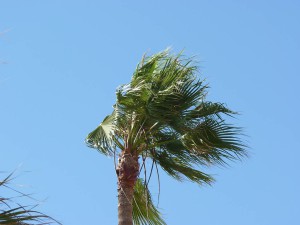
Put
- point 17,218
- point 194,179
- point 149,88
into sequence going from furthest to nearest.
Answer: point 194,179 < point 149,88 < point 17,218

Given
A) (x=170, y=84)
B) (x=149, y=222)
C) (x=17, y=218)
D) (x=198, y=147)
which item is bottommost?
(x=17, y=218)

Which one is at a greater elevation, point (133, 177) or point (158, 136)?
point (158, 136)

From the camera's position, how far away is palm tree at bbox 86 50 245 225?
9953mm

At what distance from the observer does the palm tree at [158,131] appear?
9.95 metres

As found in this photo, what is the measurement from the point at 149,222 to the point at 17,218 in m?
7.33

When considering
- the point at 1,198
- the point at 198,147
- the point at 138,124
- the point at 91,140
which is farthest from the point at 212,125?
the point at 1,198

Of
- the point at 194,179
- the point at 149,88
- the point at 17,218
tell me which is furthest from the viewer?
the point at 194,179

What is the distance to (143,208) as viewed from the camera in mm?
10773

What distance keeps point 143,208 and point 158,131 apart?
127cm

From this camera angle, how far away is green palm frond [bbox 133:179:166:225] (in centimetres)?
1046

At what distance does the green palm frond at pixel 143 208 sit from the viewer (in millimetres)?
10461

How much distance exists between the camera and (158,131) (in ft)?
34.1

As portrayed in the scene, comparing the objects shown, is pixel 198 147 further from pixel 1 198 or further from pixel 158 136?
pixel 1 198

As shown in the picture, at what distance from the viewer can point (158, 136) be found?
10.5 metres
